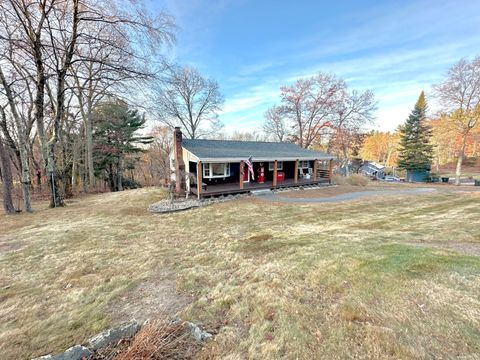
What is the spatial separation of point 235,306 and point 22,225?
908 centimetres

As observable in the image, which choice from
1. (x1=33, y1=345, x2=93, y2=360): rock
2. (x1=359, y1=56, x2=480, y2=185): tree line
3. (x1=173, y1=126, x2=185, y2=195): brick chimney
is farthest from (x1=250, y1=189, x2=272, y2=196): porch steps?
(x1=359, y1=56, x2=480, y2=185): tree line

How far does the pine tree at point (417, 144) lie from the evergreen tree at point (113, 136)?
1399 inches

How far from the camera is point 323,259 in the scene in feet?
13.4

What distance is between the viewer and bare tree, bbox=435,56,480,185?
1961cm

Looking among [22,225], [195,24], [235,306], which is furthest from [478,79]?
[22,225]

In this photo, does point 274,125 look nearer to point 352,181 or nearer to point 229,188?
point 352,181

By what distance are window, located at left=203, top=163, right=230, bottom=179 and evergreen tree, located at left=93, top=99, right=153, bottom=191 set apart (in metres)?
11.5

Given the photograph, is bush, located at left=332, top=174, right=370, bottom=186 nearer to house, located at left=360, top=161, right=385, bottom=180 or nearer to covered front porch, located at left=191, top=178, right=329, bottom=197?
covered front porch, located at left=191, top=178, right=329, bottom=197

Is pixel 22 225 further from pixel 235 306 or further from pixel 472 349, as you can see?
pixel 472 349

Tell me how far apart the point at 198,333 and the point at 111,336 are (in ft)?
3.08

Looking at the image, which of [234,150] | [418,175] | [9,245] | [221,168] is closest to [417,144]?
[418,175]

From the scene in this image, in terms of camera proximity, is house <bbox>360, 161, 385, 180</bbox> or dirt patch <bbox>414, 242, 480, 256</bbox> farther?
house <bbox>360, 161, 385, 180</bbox>

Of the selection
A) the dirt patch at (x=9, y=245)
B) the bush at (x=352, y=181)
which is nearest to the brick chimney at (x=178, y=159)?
the dirt patch at (x=9, y=245)

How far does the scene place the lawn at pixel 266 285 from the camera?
216 centimetres
